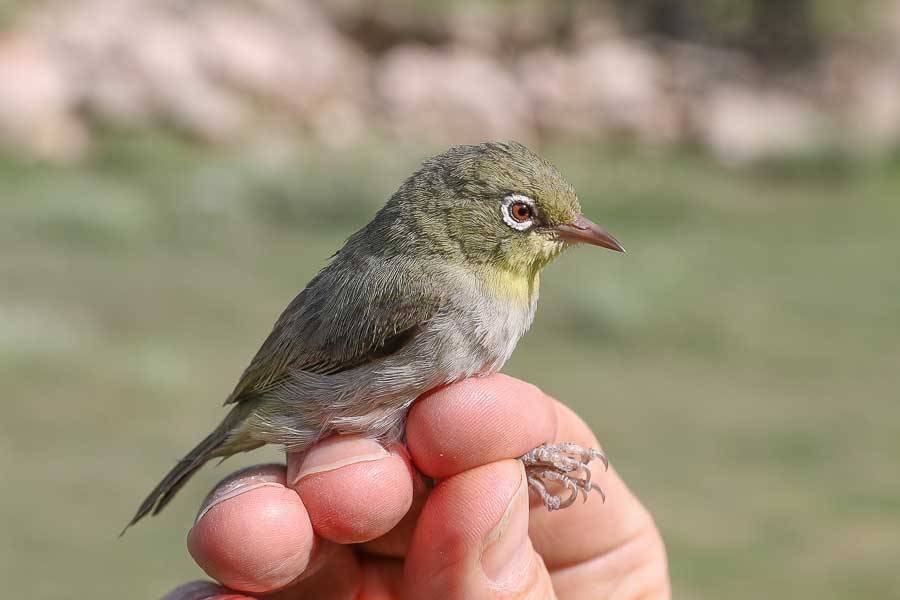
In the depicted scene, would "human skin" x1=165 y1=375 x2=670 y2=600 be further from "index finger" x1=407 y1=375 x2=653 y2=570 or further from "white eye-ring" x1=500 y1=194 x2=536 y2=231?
"white eye-ring" x1=500 y1=194 x2=536 y2=231

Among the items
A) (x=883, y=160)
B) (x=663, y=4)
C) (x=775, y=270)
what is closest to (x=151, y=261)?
(x=775, y=270)

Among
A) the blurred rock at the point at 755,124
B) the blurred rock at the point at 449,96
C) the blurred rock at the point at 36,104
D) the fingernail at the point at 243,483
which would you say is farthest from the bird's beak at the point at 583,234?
the blurred rock at the point at 449,96

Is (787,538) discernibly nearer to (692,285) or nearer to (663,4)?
(692,285)

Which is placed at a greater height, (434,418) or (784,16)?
(784,16)

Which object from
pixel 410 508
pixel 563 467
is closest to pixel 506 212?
pixel 563 467

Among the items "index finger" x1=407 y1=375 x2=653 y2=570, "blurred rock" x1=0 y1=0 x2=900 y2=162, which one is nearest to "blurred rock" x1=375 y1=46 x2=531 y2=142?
"blurred rock" x1=0 y1=0 x2=900 y2=162

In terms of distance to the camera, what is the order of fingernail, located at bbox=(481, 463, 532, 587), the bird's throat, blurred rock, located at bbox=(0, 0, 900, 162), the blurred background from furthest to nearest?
1. blurred rock, located at bbox=(0, 0, 900, 162)
2. the blurred background
3. the bird's throat
4. fingernail, located at bbox=(481, 463, 532, 587)

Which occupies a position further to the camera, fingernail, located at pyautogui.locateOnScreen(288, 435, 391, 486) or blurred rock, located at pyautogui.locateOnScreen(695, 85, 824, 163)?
blurred rock, located at pyautogui.locateOnScreen(695, 85, 824, 163)
